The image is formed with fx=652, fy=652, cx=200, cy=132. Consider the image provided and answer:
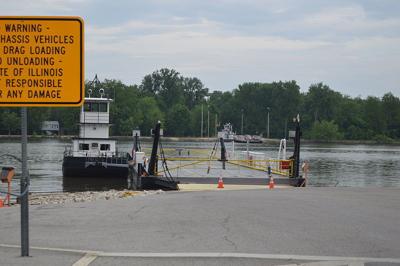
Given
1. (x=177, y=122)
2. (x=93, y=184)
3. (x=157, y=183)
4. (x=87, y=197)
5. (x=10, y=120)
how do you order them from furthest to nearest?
(x=177, y=122)
(x=10, y=120)
(x=93, y=184)
(x=157, y=183)
(x=87, y=197)

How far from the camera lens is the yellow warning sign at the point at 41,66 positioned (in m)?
8.05

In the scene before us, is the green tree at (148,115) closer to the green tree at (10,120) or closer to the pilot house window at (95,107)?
the green tree at (10,120)

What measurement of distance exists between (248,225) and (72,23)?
540cm

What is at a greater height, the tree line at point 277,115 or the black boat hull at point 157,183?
the tree line at point 277,115

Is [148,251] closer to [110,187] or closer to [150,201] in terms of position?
[150,201]

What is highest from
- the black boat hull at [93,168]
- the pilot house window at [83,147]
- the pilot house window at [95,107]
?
the pilot house window at [95,107]

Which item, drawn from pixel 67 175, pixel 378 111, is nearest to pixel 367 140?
pixel 378 111

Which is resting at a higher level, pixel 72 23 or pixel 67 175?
pixel 72 23

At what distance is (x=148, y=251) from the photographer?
9125 mm

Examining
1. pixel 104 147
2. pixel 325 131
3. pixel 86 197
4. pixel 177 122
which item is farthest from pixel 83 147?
pixel 177 122

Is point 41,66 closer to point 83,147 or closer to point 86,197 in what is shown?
point 86,197

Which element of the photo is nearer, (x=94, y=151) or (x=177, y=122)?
(x=94, y=151)

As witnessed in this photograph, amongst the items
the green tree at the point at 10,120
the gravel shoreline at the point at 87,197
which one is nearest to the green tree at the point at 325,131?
the green tree at the point at 10,120

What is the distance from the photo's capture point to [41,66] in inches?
317
